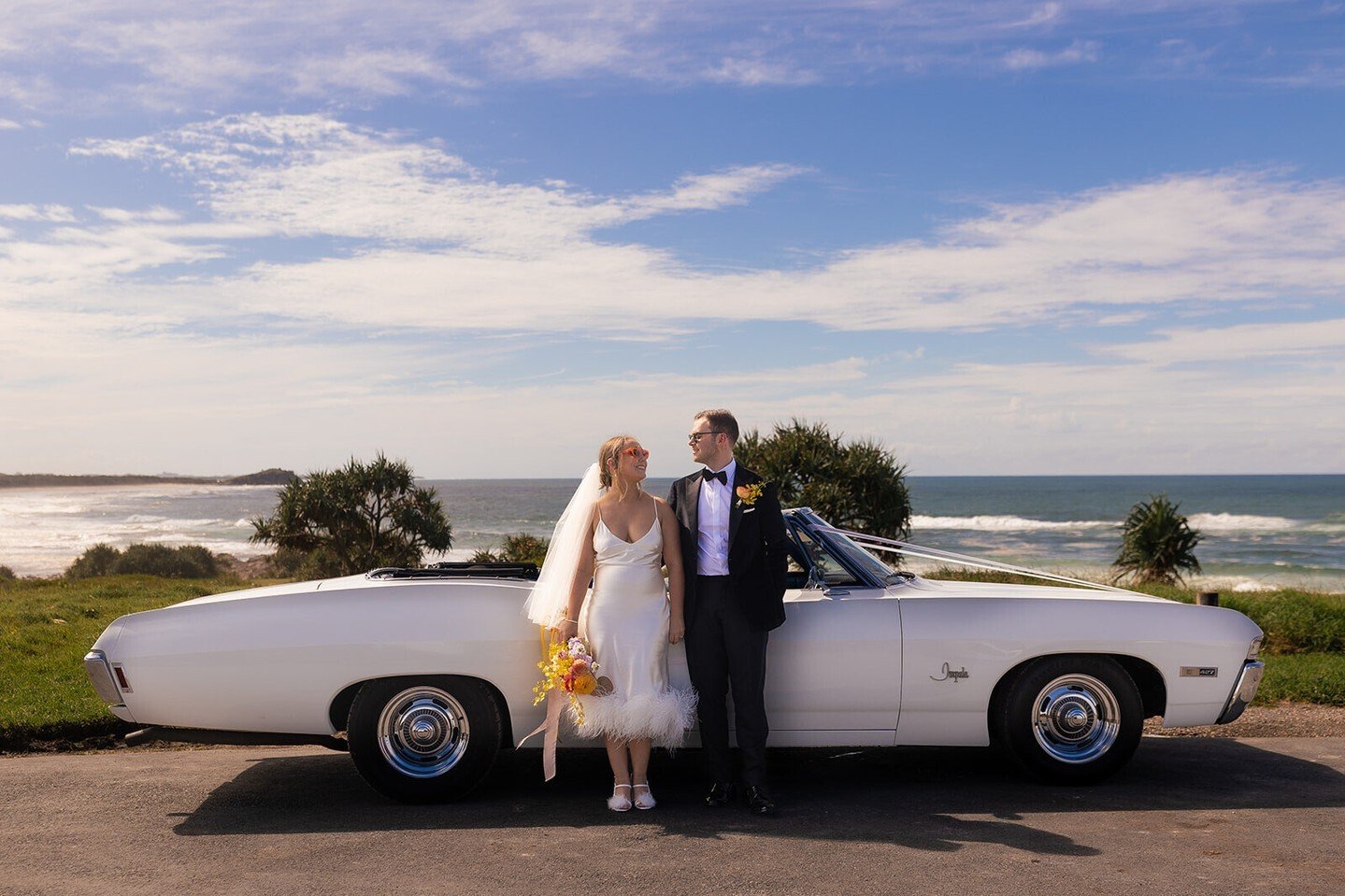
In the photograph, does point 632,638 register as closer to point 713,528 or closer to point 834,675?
point 713,528

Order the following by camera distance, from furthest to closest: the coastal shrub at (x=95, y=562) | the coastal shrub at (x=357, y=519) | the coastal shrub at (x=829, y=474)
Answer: the coastal shrub at (x=95, y=562), the coastal shrub at (x=357, y=519), the coastal shrub at (x=829, y=474)

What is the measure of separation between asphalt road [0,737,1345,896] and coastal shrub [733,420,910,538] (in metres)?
9.92

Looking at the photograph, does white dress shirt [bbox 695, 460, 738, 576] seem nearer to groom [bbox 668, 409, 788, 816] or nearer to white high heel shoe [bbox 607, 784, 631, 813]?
groom [bbox 668, 409, 788, 816]

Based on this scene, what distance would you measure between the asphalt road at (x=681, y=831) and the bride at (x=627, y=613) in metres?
0.38

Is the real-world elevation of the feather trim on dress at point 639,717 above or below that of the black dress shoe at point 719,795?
above

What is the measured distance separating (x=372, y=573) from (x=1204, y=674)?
4537 millimetres

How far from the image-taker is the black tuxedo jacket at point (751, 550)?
572cm

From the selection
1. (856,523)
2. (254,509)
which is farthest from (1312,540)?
(254,509)

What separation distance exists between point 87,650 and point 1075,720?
28.2 feet

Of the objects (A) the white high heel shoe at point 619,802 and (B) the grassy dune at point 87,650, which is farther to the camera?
(B) the grassy dune at point 87,650

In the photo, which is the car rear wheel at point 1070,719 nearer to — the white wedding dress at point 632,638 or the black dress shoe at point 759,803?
the black dress shoe at point 759,803

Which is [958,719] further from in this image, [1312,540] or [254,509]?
[254,509]

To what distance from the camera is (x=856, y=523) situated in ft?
56.7

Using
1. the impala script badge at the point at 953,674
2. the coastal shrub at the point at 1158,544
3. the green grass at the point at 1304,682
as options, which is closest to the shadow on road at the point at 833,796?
the impala script badge at the point at 953,674
